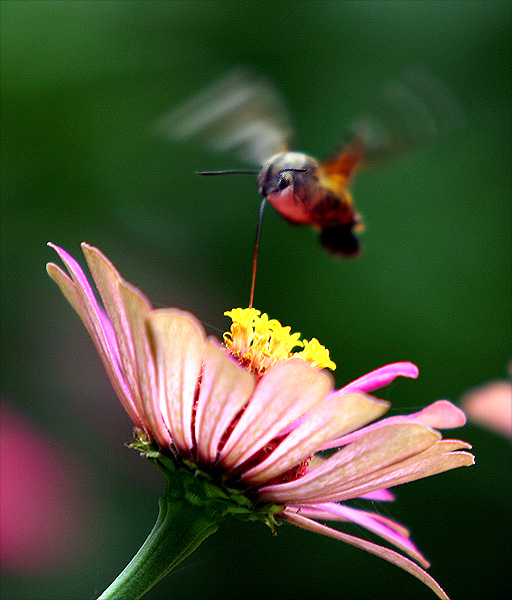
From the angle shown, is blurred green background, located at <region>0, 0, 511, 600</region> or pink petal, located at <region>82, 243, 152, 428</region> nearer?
pink petal, located at <region>82, 243, 152, 428</region>

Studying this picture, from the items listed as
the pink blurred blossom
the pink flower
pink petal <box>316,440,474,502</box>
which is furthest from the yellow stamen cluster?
the pink blurred blossom

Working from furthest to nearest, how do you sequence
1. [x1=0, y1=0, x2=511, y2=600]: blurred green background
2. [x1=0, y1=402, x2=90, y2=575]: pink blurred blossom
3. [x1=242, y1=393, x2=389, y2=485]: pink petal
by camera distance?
[x1=0, y1=0, x2=511, y2=600]: blurred green background < [x1=0, y1=402, x2=90, y2=575]: pink blurred blossom < [x1=242, y1=393, x2=389, y2=485]: pink petal

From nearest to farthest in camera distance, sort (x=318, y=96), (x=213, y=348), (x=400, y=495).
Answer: (x=213, y=348), (x=400, y=495), (x=318, y=96)

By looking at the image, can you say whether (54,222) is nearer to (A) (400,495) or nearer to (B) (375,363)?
(B) (375,363)

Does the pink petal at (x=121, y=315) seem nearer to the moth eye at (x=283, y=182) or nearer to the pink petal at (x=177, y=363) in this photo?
the pink petal at (x=177, y=363)

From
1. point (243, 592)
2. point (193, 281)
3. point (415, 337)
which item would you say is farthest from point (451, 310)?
point (243, 592)

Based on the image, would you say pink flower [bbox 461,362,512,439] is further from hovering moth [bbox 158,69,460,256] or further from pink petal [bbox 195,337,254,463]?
pink petal [bbox 195,337,254,463]

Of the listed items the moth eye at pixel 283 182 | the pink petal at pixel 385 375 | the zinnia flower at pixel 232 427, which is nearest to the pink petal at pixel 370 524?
the zinnia flower at pixel 232 427

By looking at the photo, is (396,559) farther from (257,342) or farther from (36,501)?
(36,501)
